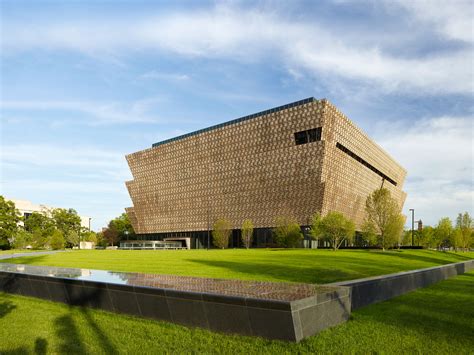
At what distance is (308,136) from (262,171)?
39.9ft

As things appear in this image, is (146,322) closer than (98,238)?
Yes

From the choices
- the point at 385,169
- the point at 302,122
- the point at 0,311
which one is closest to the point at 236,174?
the point at 302,122

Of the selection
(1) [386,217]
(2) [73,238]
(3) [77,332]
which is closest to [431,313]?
(3) [77,332]

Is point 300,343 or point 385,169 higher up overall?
point 385,169

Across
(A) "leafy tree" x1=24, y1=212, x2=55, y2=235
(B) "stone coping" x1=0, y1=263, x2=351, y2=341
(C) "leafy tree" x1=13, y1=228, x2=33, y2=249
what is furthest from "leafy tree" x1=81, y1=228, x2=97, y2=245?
(B) "stone coping" x1=0, y1=263, x2=351, y2=341

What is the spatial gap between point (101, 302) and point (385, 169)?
101 m

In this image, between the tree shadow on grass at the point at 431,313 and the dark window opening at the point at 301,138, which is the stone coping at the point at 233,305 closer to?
the tree shadow on grass at the point at 431,313

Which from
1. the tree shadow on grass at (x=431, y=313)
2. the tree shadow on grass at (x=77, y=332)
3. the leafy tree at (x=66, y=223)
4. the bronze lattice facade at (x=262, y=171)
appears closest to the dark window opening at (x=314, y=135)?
the bronze lattice facade at (x=262, y=171)

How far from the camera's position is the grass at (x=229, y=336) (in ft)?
26.9

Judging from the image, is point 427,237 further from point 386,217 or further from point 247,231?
point 247,231

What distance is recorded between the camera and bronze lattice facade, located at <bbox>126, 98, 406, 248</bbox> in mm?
71250

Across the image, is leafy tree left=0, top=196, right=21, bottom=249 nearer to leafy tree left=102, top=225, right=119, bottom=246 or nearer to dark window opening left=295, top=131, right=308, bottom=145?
leafy tree left=102, top=225, right=119, bottom=246

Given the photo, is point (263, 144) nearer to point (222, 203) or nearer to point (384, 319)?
point (222, 203)

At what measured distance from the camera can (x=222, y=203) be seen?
285 feet
